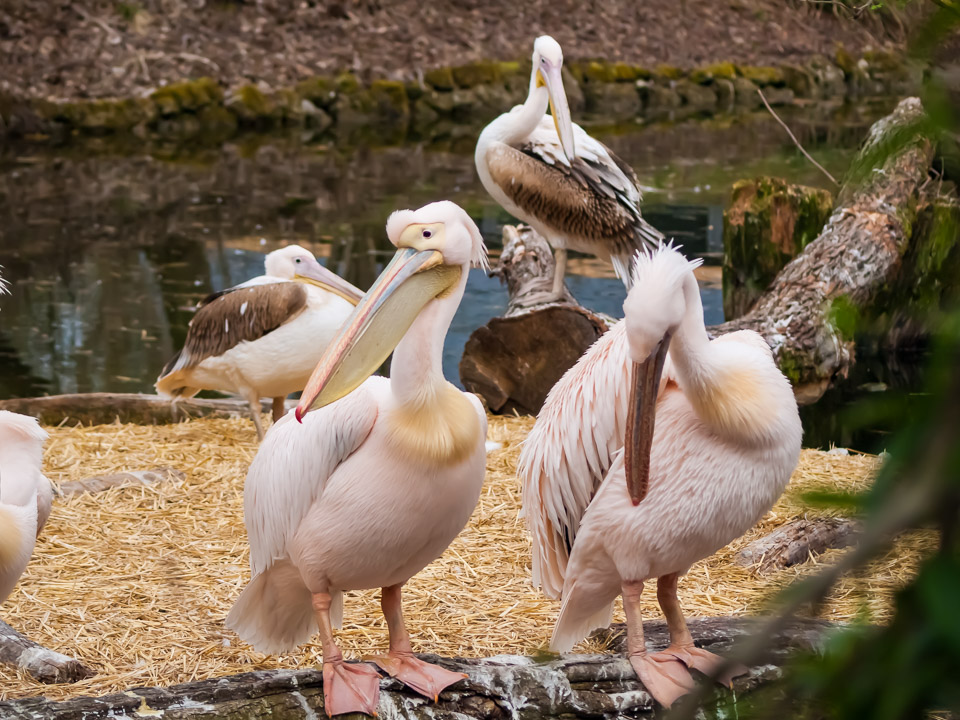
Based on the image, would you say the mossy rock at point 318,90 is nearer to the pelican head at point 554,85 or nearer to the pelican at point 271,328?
the pelican head at point 554,85

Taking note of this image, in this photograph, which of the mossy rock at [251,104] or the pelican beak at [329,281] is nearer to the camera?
the pelican beak at [329,281]

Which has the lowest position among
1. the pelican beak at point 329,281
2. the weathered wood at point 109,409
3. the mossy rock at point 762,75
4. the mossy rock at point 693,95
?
the weathered wood at point 109,409

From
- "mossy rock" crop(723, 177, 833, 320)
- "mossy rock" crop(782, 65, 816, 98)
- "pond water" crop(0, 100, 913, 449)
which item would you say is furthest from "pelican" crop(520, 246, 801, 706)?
"mossy rock" crop(782, 65, 816, 98)

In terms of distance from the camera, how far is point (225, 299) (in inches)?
168

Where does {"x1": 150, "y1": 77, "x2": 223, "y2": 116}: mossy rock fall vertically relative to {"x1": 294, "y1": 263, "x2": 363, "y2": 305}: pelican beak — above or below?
below

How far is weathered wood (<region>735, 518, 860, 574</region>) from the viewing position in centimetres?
310

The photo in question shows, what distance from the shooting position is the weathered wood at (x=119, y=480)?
3.71m

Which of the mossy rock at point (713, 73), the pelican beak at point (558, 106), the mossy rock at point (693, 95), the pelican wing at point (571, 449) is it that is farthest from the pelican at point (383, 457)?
the mossy rock at point (713, 73)

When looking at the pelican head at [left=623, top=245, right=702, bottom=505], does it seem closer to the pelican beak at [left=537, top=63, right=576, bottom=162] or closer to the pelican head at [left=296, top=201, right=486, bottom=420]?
the pelican head at [left=296, top=201, right=486, bottom=420]

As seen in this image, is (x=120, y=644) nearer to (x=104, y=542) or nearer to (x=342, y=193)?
(x=104, y=542)

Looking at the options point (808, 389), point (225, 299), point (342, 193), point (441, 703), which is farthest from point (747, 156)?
point (441, 703)

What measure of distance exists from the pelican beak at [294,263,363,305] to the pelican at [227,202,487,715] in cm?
181

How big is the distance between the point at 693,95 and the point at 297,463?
555 inches

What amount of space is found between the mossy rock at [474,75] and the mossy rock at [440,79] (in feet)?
0.22
